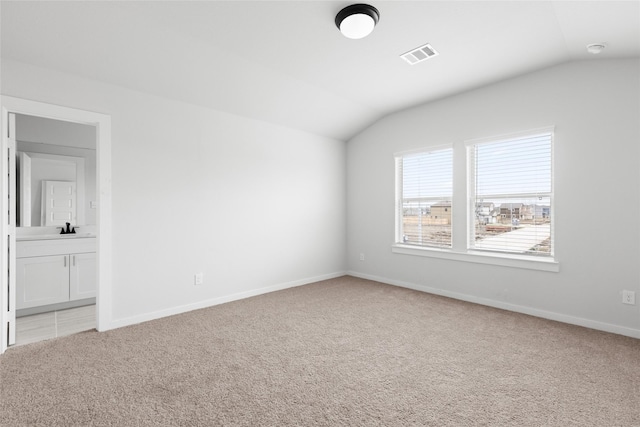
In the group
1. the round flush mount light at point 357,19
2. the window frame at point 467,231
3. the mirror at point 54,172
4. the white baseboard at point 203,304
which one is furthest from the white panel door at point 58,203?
the window frame at point 467,231

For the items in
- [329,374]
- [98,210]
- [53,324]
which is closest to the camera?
[329,374]

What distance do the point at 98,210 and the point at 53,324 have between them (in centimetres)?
151

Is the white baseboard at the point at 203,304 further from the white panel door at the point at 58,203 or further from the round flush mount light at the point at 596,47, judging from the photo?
the round flush mount light at the point at 596,47

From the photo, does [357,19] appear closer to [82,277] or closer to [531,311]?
[531,311]

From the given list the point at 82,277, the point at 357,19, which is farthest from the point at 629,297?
the point at 82,277

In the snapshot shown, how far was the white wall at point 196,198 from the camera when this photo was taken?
321 cm

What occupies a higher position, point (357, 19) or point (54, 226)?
point (357, 19)

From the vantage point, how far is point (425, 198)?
461cm

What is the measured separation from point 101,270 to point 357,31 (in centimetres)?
330

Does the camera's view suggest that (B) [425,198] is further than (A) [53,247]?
Yes

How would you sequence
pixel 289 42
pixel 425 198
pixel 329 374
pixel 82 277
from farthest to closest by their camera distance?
pixel 425 198 → pixel 82 277 → pixel 289 42 → pixel 329 374

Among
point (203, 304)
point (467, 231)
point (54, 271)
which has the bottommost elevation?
point (203, 304)

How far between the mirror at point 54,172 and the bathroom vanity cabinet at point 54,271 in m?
0.60

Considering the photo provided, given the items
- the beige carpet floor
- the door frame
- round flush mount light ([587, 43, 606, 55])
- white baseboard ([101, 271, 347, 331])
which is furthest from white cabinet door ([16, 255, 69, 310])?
round flush mount light ([587, 43, 606, 55])
